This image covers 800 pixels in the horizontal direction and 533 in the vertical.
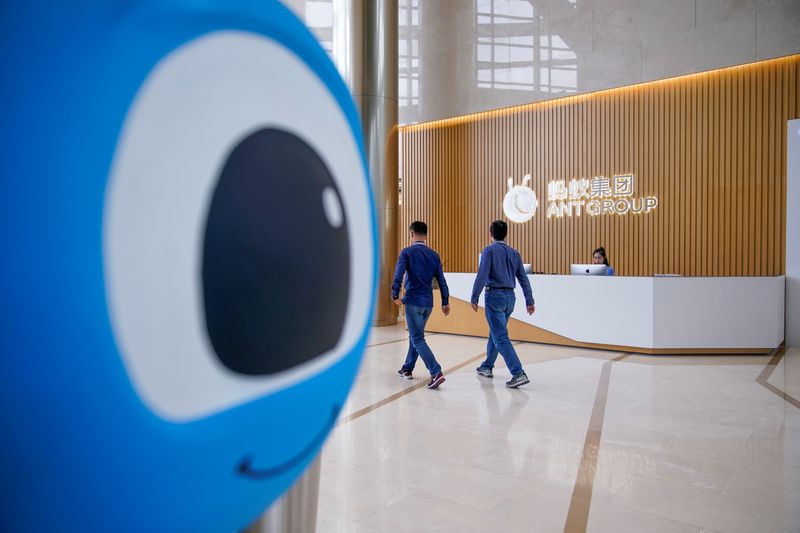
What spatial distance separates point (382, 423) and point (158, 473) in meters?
3.36

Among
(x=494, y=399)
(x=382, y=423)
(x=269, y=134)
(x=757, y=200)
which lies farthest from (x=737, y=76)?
(x=269, y=134)

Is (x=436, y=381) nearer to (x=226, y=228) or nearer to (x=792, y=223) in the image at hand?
(x=226, y=228)

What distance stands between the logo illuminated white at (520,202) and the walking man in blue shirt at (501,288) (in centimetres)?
535

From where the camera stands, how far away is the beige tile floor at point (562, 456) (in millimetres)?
2320

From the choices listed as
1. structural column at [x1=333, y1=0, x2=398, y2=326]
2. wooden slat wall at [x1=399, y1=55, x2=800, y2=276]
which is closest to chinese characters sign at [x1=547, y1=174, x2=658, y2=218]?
wooden slat wall at [x1=399, y1=55, x2=800, y2=276]

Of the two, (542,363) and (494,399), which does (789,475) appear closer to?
(494,399)

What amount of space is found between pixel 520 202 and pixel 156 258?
10069 millimetres

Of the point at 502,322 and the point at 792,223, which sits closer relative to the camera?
the point at 502,322

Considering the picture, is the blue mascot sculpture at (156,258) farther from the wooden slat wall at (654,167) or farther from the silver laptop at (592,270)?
the wooden slat wall at (654,167)

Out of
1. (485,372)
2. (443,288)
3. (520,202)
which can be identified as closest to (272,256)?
(443,288)

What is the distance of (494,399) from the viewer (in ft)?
14.1

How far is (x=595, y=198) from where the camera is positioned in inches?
364

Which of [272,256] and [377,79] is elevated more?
[377,79]

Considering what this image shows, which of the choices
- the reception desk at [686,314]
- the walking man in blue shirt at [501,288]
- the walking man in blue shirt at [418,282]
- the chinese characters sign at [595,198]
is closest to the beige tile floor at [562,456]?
the walking man in blue shirt at [501,288]
